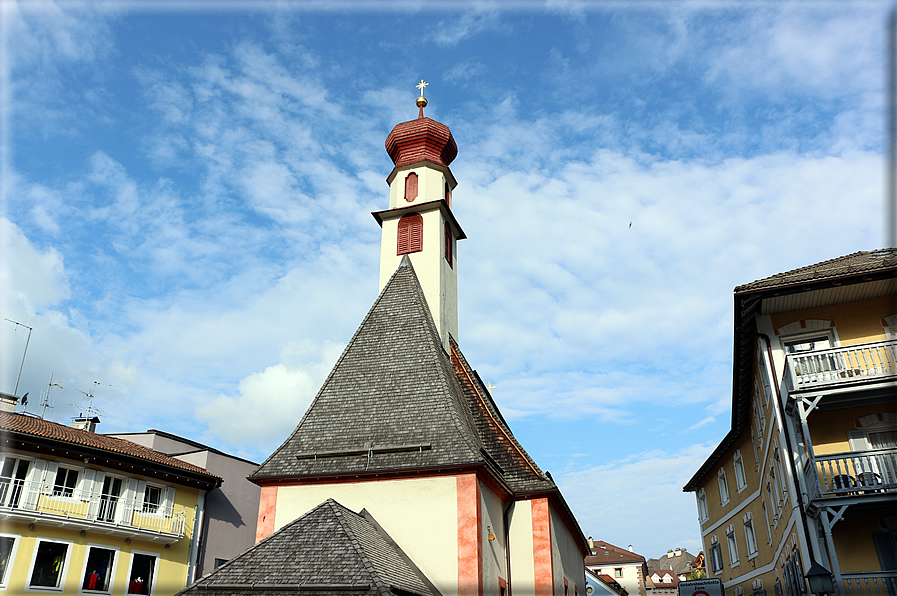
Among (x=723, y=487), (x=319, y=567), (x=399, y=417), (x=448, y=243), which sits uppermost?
(x=448, y=243)

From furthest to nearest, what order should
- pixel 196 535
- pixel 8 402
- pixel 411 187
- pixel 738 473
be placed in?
pixel 196 535 < pixel 8 402 < pixel 738 473 < pixel 411 187

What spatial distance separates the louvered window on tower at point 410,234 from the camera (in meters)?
23.8

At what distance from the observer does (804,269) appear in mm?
17281

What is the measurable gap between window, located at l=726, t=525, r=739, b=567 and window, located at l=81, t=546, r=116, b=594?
2627 centimetres

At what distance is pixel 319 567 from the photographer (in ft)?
39.1

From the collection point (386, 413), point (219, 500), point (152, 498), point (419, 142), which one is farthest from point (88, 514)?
point (419, 142)

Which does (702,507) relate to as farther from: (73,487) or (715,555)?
(73,487)

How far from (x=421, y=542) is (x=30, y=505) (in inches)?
676

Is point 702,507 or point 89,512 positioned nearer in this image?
point 89,512

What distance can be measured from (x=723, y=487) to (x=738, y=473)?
4.02 meters

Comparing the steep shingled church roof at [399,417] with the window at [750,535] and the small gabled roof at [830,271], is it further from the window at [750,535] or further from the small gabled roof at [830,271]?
the window at [750,535]

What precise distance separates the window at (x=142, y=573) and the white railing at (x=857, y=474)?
25.2 metres

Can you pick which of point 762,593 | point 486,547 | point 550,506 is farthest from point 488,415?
point 762,593

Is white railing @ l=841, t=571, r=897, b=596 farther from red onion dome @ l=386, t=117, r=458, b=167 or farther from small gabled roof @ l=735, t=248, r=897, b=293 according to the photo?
red onion dome @ l=386, t=117, r=458, b=167
